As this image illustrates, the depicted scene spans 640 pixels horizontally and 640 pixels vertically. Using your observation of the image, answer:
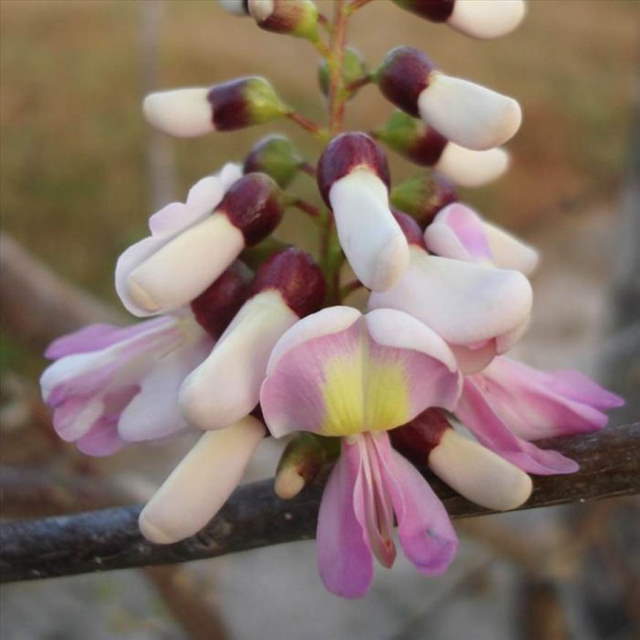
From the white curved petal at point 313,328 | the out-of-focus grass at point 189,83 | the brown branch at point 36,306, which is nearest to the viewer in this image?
the white curved petal at point 313,328

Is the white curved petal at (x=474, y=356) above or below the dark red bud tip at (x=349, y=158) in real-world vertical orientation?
below

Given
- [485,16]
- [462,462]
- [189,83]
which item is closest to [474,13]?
[485,16]

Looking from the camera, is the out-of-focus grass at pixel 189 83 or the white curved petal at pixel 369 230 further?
the out-of-focus grass at pixel 189 83

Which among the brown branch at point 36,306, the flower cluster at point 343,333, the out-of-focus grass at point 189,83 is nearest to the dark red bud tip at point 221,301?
the flower cluster at point 343,333

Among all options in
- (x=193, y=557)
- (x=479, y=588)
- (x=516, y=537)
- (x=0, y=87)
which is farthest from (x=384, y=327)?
(x=0, y=87)

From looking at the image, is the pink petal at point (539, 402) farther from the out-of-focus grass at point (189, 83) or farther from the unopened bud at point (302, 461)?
the out-of-focus grass at point (189, 83)
